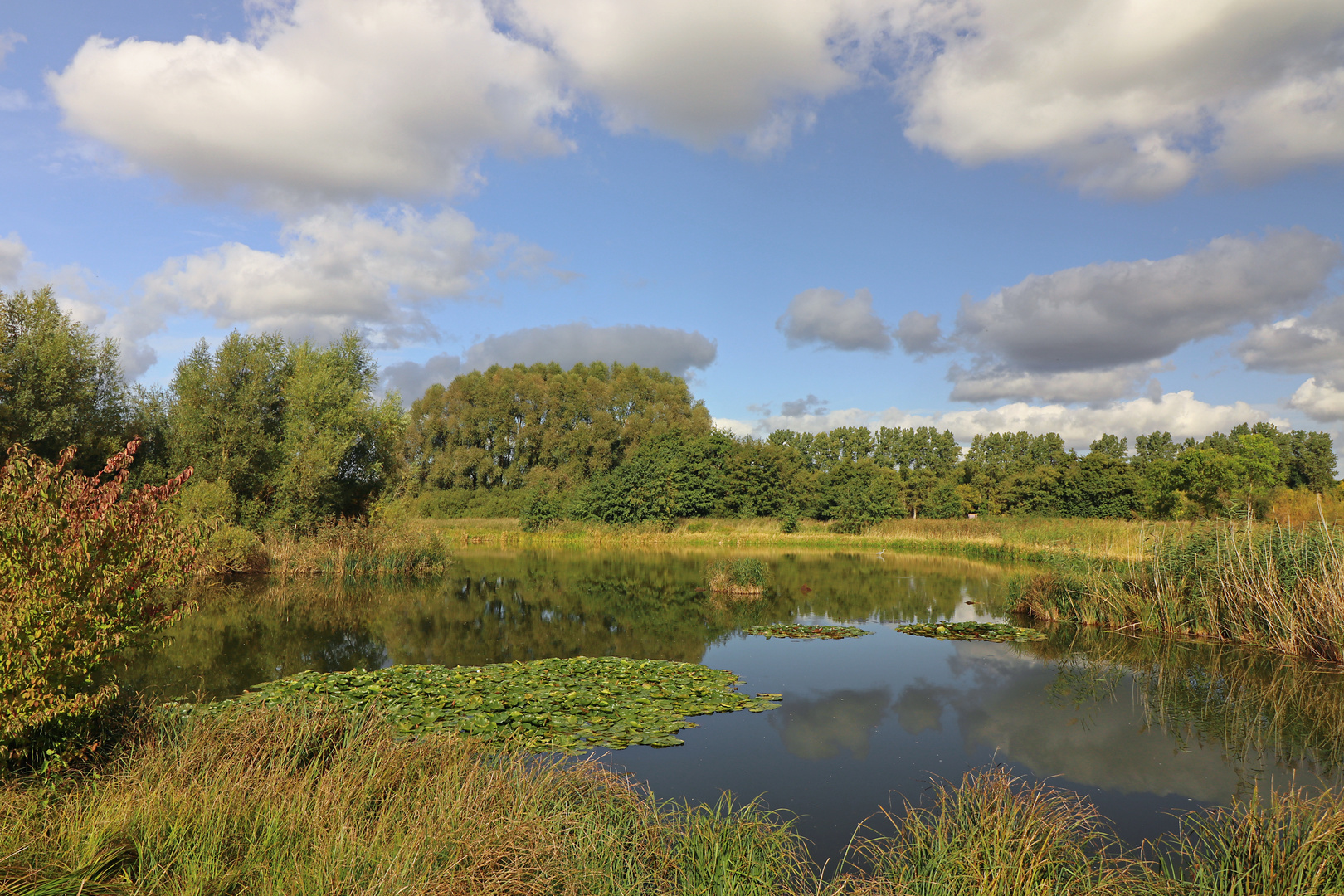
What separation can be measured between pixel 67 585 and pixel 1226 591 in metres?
19.2

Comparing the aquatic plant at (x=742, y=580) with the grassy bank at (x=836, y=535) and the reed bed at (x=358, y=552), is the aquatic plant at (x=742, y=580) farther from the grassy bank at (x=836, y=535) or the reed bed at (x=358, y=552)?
the reed bed at (x=358, y=552)

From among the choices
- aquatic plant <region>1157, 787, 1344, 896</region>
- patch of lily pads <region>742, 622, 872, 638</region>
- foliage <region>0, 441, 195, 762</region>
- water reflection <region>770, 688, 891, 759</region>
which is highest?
foliage <region>0, 441, 195, 762</region>

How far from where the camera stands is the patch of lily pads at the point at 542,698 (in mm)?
9273

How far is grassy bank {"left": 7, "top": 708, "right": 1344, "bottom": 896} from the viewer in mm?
4445

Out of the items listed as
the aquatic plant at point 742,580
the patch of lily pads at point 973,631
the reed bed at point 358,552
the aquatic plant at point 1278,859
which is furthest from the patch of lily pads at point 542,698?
the reed bed at point 358,552

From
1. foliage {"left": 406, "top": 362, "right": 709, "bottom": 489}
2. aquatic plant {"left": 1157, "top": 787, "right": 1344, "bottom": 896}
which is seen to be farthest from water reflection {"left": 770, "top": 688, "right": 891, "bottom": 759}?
foliage {"left": 406, "top": 362, "right": 709, "bottom": 489}

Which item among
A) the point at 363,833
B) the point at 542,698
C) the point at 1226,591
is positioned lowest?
the point at 542,698

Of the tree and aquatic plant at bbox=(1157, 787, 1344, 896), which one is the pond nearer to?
aquatic plant at bbox=(1157, 787, 1344, 896)

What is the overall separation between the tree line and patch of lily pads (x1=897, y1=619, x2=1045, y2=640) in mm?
9907

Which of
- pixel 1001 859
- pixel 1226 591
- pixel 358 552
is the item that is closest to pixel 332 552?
pixel 358 552

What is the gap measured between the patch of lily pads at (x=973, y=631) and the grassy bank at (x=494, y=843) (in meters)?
10.7

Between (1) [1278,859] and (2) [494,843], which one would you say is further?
(1) [1278,859]

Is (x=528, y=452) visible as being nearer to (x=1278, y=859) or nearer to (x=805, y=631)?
(x=805, y=631)

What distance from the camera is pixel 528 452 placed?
63938mm
